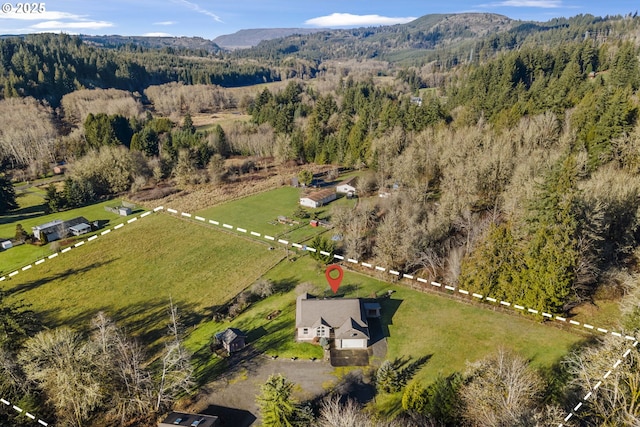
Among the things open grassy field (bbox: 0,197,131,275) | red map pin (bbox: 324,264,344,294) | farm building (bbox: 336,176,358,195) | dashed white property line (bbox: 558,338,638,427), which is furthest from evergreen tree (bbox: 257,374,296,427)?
farm building (bbox: 336,176,358,195)

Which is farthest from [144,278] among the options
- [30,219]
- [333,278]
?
[30,219]

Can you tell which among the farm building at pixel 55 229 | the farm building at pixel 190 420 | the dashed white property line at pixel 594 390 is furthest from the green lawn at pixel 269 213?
the dashed white property line at pixel 594 390

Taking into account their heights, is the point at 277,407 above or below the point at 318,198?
below

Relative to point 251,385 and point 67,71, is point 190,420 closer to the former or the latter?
point 251,385

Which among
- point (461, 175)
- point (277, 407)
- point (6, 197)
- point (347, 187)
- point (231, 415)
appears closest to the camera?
point (277, 407)

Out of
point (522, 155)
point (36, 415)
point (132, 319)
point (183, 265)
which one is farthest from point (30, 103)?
point (522, 155)

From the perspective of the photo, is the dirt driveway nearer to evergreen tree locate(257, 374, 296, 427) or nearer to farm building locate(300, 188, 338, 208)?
evergreen tree locate(257, 374, 296, 427)

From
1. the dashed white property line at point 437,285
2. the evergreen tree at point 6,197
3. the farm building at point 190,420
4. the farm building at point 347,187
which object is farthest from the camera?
the farm building at point 347,187

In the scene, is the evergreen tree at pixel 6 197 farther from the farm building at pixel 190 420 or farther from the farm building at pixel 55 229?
the farm building at pixel 190 420
